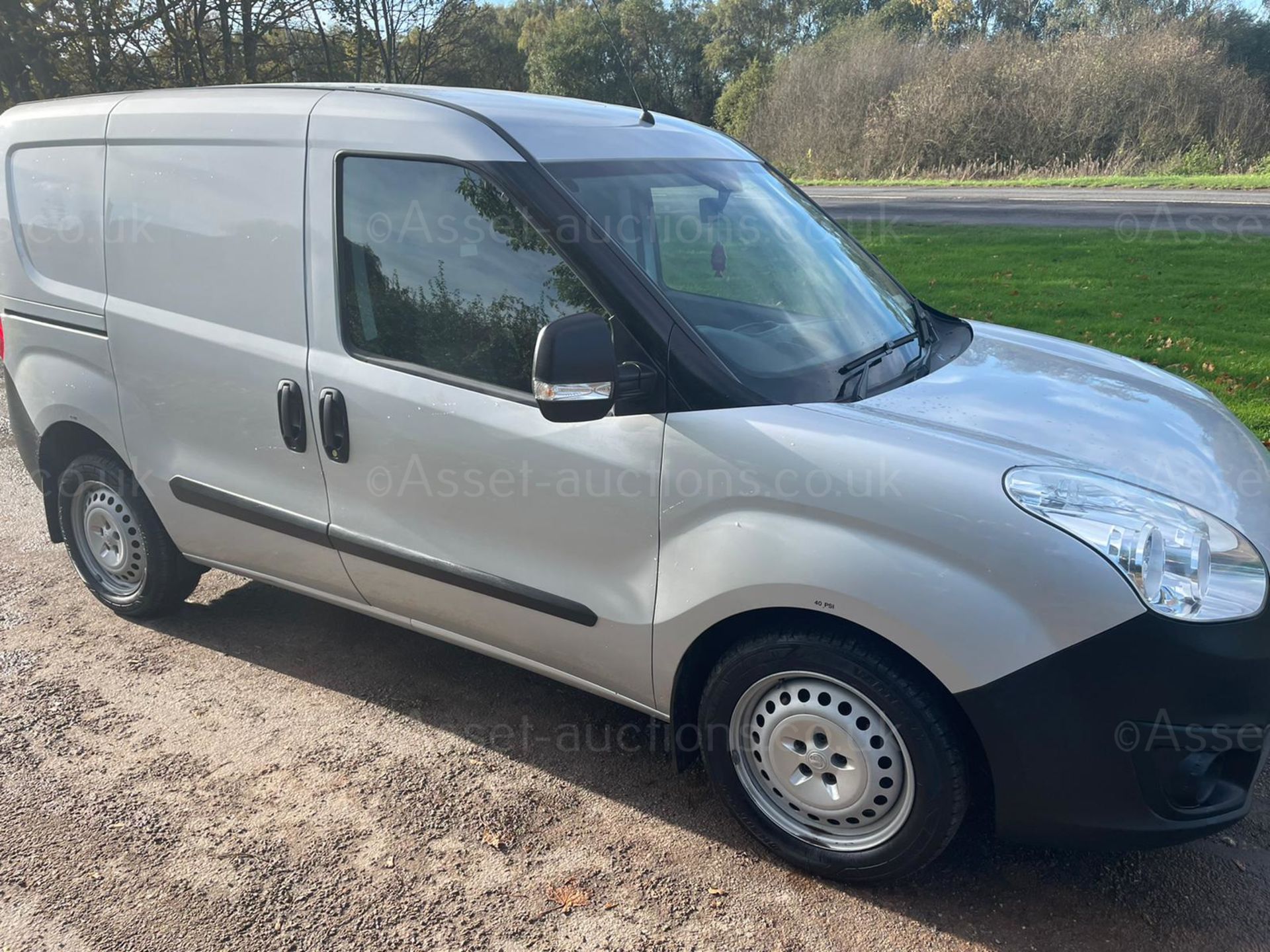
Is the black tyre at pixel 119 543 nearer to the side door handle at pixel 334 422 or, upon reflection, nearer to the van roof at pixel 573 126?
the side door handle at pixel 334 422

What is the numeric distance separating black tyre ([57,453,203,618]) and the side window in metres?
1.50

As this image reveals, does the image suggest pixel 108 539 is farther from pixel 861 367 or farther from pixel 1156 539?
pixel 1156 539

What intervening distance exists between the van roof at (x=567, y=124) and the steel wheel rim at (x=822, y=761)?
1.69 m

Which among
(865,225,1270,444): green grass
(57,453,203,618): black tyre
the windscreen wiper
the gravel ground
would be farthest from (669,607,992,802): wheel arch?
(865,225,1270,444): green grass

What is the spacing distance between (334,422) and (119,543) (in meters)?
1.59

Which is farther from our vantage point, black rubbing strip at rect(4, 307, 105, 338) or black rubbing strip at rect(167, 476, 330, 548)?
black rubbing strip at rect(4, 307, 105, 338)

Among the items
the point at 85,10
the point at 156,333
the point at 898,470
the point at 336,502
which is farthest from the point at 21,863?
the point at 85,10

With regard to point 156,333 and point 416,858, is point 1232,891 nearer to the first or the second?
point 416,858

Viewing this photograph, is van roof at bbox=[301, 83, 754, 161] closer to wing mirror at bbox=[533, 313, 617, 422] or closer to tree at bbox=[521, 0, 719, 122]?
wing mirror at bbox=[533, 313, 617, 422]

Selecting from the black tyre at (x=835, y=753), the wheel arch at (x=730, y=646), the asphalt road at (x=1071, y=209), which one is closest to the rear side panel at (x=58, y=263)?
the wheel arch at (x=730, y=646)

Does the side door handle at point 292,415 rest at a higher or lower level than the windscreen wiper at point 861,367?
lower

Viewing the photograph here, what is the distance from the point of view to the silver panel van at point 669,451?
92.0 inches

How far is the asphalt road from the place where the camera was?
13750 millimetres

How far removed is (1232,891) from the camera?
2.69 meters
